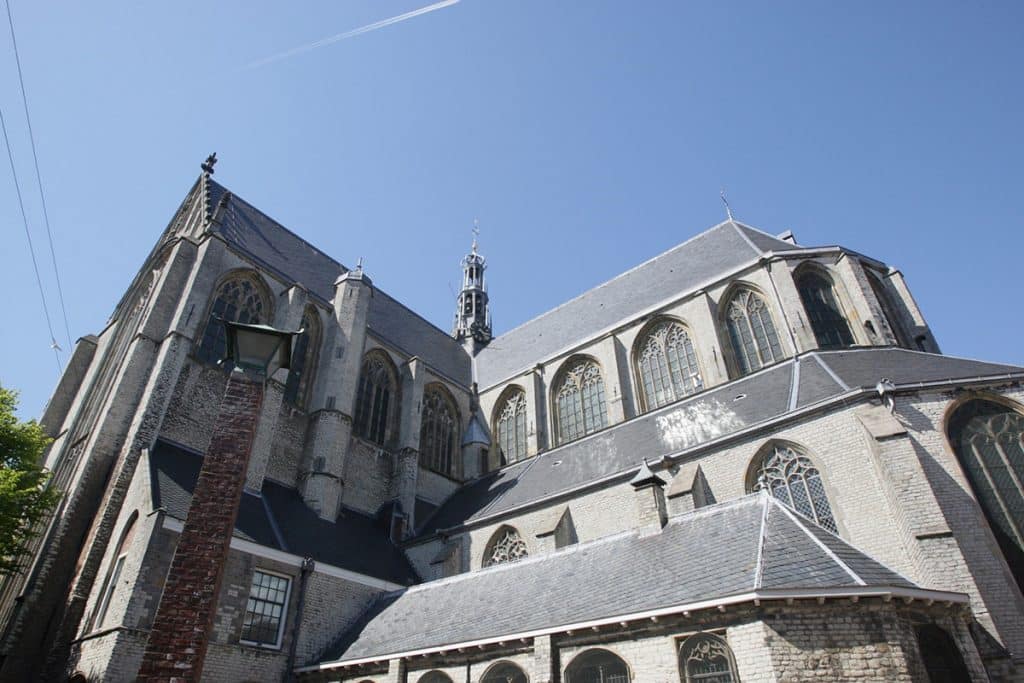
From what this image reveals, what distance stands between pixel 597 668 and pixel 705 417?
318 inches

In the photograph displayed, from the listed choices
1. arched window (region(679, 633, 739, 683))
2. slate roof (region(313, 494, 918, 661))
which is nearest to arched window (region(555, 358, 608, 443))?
slate roof (region(313, 494, 918, 661))

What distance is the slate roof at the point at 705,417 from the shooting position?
1309 cm

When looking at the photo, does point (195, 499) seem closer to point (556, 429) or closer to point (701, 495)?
point (701, 495)

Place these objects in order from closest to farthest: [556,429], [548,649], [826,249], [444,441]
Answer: [548,649] → [826,249] → [556,429] → [444,441]

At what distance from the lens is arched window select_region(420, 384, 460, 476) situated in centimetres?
2191

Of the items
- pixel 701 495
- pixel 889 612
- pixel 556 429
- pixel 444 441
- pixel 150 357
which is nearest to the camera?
pixel 889 612

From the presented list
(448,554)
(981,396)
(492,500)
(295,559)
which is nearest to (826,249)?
(981,396)

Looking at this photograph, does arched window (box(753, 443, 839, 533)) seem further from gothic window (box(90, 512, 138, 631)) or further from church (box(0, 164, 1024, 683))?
gothic window (box(90, 512, 138, 631))

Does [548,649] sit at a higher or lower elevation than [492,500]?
lower

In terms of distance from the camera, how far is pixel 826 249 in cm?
1772

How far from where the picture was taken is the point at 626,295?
75.5ft

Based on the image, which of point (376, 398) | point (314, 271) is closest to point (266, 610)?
point (376, 398)

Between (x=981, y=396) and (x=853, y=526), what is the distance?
3.76 meters

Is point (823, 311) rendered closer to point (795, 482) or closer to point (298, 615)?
point (795, 482)
